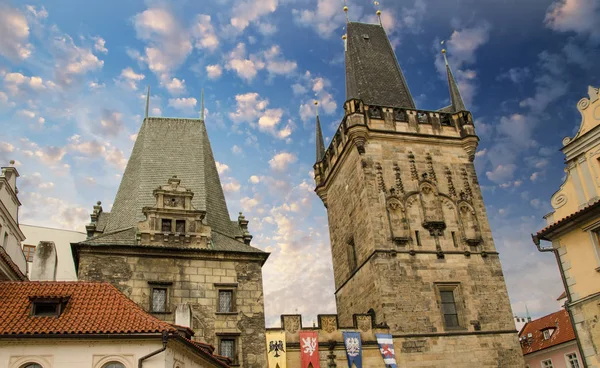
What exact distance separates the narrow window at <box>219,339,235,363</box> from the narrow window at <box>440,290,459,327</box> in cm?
959

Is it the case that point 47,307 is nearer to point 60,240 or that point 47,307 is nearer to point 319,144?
point 319,144

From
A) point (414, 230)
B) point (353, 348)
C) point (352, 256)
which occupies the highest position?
point (414, 230)

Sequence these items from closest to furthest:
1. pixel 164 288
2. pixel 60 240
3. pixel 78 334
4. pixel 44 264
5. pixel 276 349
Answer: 1. pixel 78 334
2. pixel 44 264
3. pixel 164 288
4. pixel 276 349
5. pixel 60 240

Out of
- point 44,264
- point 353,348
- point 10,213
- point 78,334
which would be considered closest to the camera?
point 78,334

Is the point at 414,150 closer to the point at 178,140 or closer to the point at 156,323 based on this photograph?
the point at 178,140

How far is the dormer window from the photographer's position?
14.6m

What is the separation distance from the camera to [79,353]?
13742 mm

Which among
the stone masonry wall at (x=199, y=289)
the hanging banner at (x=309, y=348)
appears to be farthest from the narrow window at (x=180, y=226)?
the hanging banner at (x=309, y=348)

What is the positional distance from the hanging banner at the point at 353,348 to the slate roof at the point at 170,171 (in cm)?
691

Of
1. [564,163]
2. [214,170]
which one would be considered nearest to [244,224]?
[214,170]

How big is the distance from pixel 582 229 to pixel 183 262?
1412 centimetres

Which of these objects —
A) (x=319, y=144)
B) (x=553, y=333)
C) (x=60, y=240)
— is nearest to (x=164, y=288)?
(x=319, y=144)

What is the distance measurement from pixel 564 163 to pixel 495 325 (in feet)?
29.6

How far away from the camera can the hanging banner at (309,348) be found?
21.1 m
